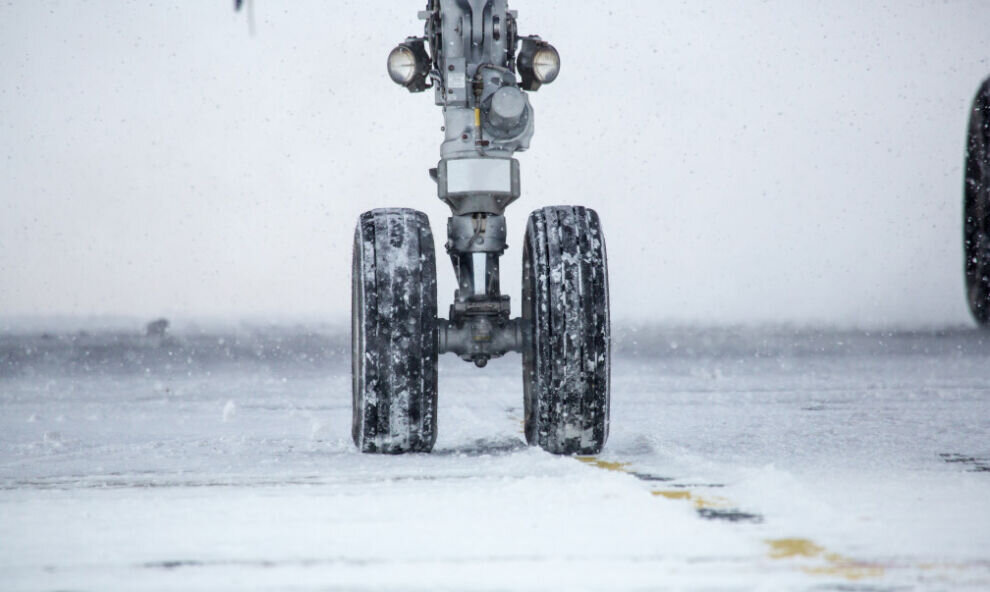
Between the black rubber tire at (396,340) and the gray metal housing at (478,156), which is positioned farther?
the gray metal housing at (478,156)

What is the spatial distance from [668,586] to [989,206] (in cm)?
466

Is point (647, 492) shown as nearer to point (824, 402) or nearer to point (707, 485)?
point (707, 485)

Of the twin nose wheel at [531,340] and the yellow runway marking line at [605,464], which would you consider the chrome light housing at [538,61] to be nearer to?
the twin nose wheel at [531,340]

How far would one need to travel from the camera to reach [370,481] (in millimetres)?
4102

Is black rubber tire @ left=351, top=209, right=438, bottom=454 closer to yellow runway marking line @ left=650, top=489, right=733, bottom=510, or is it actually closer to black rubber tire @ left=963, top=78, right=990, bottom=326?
yellow runway marking line @ left=650, top=489, right=733, bottom=510

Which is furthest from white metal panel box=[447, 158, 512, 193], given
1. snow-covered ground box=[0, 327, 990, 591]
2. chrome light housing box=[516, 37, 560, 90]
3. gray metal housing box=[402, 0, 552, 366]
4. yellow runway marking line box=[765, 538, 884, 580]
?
yellow runway marking line box=[765, 538, 884, 580]

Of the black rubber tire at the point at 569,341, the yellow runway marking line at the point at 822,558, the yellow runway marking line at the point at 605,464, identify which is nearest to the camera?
the yellow runway marking line at the point at 822,558

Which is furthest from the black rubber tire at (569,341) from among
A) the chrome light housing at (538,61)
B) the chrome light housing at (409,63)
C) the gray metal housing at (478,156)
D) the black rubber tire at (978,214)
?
the black rubber tire at (978,214)

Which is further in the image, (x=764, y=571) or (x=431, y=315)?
(x=431, y=315)

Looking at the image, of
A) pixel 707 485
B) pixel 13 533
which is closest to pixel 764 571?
pixel 707 485

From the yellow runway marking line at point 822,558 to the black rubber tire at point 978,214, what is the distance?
3.38 meters

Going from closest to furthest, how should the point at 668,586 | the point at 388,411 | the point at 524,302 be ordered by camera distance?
the point at 668,586, the point at 388,411, the point at 524,302

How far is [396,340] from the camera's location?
4.77 metres

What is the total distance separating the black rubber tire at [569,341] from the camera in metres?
4.72
